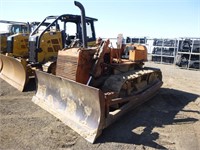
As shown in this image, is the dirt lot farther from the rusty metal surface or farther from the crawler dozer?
the crawler dozer

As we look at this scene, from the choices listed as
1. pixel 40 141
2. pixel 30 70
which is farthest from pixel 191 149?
pixel 30 70

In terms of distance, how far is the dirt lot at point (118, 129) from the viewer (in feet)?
13.8

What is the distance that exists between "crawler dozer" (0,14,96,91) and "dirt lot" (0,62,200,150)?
142 cm

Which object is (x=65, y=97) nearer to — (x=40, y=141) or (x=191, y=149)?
(x=40, y=141)

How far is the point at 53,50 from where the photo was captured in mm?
9070

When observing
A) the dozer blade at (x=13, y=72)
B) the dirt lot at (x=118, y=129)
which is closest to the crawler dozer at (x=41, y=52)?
the dozer blade at (x=13, y=72)

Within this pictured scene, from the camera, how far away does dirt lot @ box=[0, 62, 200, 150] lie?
4207 mm

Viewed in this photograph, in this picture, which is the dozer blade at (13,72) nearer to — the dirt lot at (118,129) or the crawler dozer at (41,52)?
the crawler dozer at (41,52)

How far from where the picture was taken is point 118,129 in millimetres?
4855

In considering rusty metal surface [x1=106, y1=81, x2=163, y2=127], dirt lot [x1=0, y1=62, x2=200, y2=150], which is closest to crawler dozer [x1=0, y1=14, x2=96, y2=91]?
dirt lot [x1=0, y1=62, x2=200, y2=150]

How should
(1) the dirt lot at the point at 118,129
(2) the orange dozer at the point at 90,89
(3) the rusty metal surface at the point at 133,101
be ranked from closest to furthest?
(1) the dirt lot at the point at 118,129
(2) the orange dozer at the point at 90,89
(3) the rusty metal surface at the point at 133,101

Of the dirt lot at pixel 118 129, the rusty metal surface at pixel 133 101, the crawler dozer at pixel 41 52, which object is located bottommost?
the dirt lot at pixel 118 129

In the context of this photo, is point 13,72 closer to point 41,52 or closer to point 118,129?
point 41,52

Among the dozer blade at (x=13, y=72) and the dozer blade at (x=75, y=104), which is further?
the dozer blade at (x=13, y=72)
